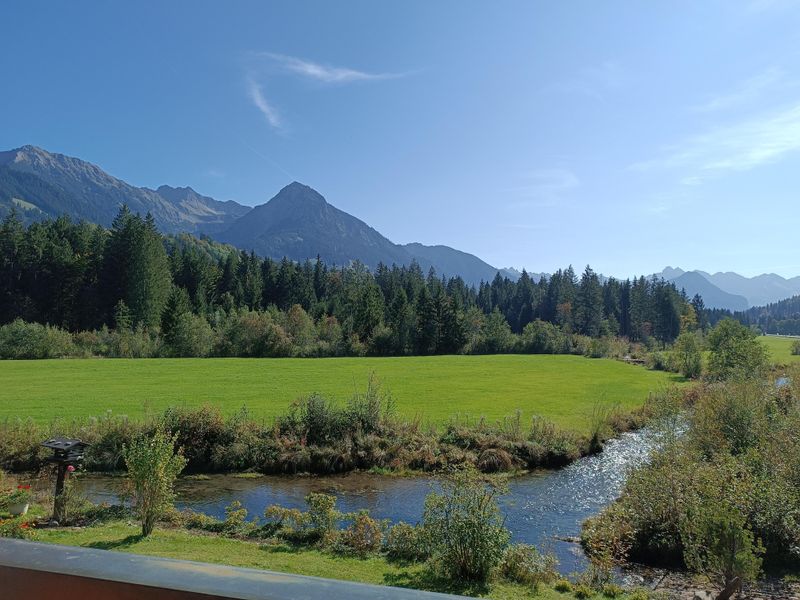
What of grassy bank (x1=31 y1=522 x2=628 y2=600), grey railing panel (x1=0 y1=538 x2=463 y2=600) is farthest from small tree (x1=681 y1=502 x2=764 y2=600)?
grey railing panel (x1=0 y1=538 x2=463 y2=600)

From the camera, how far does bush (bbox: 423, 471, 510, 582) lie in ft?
42.2

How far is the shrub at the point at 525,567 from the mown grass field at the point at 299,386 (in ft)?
64.8

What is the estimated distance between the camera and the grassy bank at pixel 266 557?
41.9 feet

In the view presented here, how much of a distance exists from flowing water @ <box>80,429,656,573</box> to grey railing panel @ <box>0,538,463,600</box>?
1754 cm

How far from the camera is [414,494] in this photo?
919 inches

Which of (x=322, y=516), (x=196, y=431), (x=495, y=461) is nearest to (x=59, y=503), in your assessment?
(x=322, y=516)

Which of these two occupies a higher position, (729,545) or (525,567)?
(729,545)

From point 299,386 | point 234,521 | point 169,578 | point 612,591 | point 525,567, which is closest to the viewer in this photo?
point 169,578

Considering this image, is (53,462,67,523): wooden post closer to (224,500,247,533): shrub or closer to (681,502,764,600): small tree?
(224,500,247,533): shrub

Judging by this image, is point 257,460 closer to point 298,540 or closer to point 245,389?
point 298,540

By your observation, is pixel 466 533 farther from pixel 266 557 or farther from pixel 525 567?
pixel 266 557

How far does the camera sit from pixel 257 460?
87.0 ft

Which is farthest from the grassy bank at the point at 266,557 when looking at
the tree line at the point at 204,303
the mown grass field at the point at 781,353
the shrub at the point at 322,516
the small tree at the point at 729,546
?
the mown grass field at the point at 781,353

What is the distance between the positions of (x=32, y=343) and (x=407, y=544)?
64.0 metres
